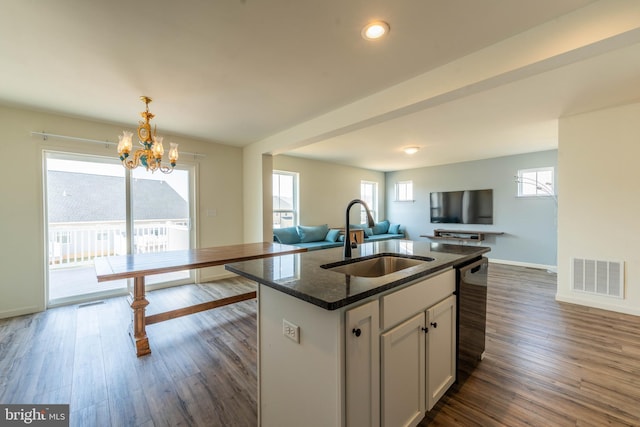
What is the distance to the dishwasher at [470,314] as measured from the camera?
1821mm

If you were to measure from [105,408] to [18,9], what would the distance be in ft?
8.33

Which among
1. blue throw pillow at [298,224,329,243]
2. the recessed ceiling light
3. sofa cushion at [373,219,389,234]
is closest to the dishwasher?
the recessed ceiling light

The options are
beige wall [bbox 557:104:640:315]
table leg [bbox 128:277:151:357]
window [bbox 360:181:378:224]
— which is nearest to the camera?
table leg [bbox 128:277:151:357]

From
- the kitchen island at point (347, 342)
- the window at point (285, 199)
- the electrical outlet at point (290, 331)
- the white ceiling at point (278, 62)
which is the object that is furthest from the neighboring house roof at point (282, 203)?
the electrical outlet at point (290, 331)

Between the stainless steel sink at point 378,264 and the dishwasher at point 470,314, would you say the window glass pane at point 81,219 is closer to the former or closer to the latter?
the stainless steel sink at point 378,264

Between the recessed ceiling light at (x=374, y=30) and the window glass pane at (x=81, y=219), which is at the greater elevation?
the recessed ceiling light at (x=374, y=30)

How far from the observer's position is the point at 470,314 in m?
1.93

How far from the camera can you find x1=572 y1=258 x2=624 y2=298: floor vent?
10.3ft

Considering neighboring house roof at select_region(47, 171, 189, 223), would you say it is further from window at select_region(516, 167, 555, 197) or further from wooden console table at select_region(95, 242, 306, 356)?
window at select_region(516, 167, 555, 197)

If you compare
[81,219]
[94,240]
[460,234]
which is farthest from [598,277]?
[94,240]

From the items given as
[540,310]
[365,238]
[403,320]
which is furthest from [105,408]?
[365,238]

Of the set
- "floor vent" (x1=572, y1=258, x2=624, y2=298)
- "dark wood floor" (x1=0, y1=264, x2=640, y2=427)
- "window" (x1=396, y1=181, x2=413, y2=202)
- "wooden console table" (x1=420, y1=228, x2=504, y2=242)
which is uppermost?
"window" (x1=396, y1=181, x2=413, y2=202)

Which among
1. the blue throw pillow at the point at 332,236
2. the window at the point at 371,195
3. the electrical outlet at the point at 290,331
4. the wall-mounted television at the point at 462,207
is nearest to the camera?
the electrical outlet at the point at 290,331

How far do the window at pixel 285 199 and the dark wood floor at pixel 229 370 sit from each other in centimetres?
293
